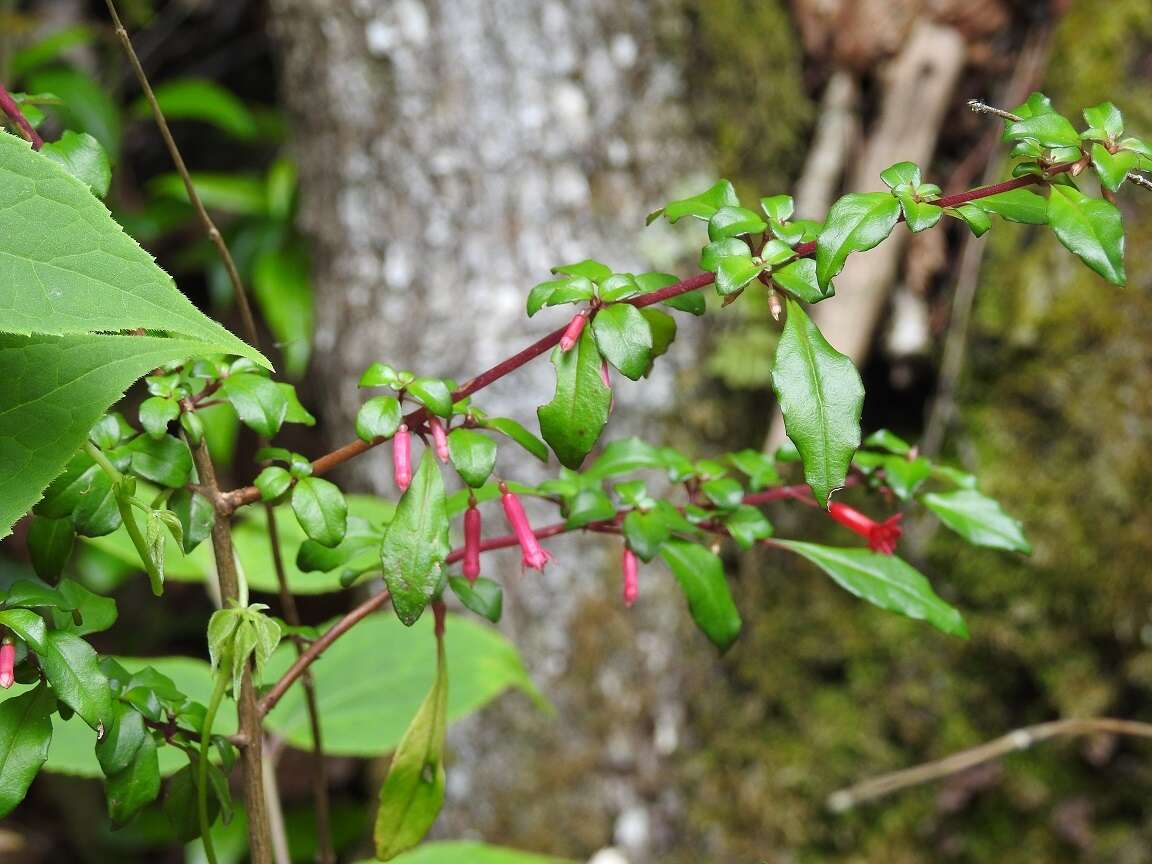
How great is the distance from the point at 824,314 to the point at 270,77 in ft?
7.32

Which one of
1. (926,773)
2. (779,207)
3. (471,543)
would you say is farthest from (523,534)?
(926,773)

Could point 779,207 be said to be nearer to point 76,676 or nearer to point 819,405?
point 819,405

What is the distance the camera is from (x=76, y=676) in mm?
517

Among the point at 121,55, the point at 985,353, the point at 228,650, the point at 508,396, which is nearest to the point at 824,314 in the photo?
the point at 985,353

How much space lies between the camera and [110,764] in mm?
551

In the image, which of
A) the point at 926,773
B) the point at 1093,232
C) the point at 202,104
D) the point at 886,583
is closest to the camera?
the point at 1093,232

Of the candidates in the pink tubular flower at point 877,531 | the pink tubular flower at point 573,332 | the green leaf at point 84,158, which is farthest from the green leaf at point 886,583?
the green leaf at point 84,158

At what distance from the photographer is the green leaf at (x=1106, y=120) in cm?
53

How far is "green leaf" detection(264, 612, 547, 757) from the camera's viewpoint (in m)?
1.07

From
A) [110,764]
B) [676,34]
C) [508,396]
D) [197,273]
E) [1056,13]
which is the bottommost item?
[197,273]

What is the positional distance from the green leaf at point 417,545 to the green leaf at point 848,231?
0.71 ft

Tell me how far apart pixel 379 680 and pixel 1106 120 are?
2.78 ft

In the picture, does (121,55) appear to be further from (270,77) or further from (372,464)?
(372,464)

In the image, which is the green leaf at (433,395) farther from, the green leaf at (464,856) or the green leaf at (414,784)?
the green leaf at (464,856)
